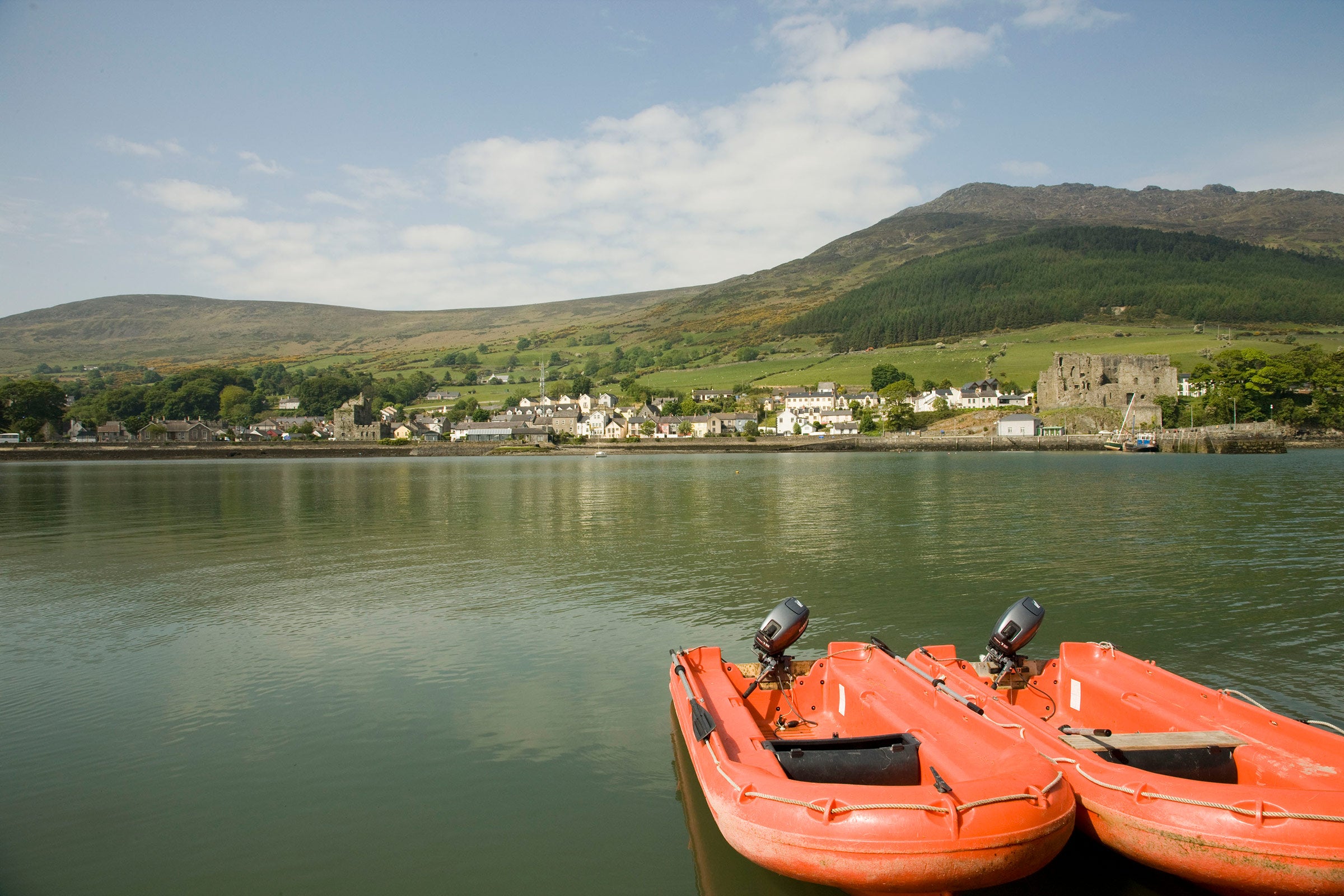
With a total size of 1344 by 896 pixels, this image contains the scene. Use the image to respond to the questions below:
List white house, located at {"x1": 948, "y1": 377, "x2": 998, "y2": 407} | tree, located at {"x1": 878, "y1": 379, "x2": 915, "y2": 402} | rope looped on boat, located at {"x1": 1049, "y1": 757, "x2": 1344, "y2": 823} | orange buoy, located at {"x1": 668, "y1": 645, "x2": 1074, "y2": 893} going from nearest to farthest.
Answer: rope looped on boat, located at {"x1": 1049, "y1": 757, "x2": 1344, "y2": 823} → orange buoy, located at {"x1": 668, "y1": 645, "x2": 1074, "y2": 893} → white house, located at {"x1": 948, "y1": 377, "x2": 998, "y2": 407} → tree, located at {"x1": 878, "y1": 379, "x2": 915, "y2": 402}

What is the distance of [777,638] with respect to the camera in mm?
9773

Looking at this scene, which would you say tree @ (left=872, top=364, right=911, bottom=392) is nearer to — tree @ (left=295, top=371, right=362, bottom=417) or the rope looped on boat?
tree @ (left=295, top=371, right=362, bottom=417)

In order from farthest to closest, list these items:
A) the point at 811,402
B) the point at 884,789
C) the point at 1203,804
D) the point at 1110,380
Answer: the point at 811,402
the point at 1110,380
the point at 884,789
the point at 1203,804

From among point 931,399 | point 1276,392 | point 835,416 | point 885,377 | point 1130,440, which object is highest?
point 885,377

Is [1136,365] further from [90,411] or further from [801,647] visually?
[90,411]

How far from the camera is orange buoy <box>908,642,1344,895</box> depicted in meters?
5.24

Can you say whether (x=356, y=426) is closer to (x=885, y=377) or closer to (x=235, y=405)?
(x=235, y=405)

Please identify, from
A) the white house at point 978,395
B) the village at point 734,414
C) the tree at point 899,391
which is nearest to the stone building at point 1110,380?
the village at point 734,414

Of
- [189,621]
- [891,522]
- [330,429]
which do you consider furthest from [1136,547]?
[330,429]

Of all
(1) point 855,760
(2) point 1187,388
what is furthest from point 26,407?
(2) point 1187,388

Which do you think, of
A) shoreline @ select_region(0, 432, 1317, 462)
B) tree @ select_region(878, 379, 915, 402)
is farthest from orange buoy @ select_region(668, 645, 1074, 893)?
tree @ select_region(878, 379, 915, 402)

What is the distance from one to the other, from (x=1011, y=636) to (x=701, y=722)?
458cm

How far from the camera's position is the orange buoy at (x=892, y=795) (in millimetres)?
5449

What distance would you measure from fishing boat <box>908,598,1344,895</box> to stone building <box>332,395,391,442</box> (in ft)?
551
